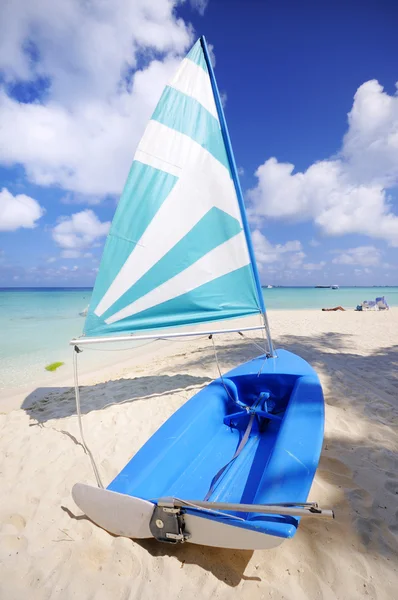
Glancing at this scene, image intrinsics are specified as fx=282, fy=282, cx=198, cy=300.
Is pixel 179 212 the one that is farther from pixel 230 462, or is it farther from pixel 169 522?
pixel 169 522

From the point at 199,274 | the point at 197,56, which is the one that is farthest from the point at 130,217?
the point at 197,56

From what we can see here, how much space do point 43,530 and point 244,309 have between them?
2.73 m

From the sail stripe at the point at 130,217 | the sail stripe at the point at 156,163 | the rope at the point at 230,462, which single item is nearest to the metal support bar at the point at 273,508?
the rope at the point at 230,462

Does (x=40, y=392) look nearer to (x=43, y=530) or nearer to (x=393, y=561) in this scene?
(x=43, y=530)

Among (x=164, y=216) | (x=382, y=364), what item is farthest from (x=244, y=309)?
(x=382, y=364)

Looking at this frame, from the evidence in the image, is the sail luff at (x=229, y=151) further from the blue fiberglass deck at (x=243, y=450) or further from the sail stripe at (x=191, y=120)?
the blue fiberglass deck at (x=243, y=450)

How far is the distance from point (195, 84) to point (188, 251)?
6.38ft

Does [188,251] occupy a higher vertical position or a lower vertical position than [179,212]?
lower

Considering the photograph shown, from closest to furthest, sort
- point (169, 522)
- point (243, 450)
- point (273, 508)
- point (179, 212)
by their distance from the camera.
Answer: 1. point (273, 508)
2. point (169, 522)
3. point (243, 450)
4. point (179, 212)

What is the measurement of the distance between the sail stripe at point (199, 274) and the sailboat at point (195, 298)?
1 centimetres

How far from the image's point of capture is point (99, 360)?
848 cm

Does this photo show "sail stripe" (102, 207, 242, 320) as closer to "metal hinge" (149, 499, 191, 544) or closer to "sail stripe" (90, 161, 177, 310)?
"sail stripe" (90, 161, 177, 310)

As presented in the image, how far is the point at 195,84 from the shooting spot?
3.24m

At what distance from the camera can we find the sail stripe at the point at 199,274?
9.78 feet
